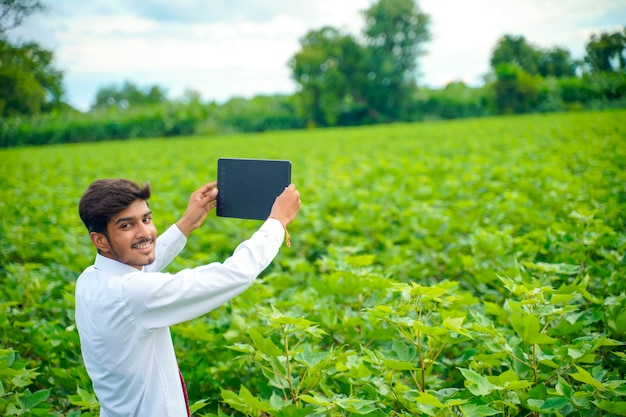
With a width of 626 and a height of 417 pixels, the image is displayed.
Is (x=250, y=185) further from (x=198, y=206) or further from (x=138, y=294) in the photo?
(x=138, y=294)

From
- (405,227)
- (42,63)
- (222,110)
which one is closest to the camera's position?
(405,227)

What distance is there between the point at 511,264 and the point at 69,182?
713 cm

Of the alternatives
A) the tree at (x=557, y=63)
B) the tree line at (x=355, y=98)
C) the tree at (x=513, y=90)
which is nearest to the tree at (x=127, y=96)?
the tree line at (x=355, y=98)

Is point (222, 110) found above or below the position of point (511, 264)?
above

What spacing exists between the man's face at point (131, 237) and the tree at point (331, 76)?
37.1 m

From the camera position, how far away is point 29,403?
167 cm

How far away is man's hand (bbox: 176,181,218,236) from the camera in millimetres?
1809

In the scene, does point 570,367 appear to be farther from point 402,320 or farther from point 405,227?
point 405,227

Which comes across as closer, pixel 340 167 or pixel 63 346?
pixel 63 346

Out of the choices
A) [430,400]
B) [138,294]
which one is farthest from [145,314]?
[430,400]

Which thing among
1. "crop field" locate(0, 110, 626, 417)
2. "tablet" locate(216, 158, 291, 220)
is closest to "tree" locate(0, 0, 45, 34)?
"crop field" locate(0, 110, 626, 417)

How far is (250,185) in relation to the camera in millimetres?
1646

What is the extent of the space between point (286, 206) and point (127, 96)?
7330cm

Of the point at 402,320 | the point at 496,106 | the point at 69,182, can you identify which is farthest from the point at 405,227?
the point at 496,106
